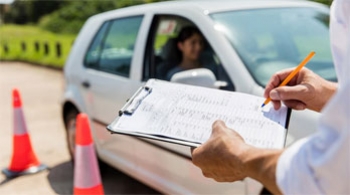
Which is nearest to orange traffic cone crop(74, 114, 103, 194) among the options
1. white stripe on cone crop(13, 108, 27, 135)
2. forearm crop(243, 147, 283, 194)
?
white stripe on cone crop(13, 108, 27, 135)

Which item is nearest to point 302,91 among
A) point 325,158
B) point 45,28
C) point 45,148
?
point 325,158

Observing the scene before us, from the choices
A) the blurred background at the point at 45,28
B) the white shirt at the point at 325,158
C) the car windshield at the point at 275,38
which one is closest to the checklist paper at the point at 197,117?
the white shirt at the point at 325,158

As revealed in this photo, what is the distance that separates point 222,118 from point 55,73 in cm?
1240

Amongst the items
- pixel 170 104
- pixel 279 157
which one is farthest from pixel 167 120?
pixel 279 157

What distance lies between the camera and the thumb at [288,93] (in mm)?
1528

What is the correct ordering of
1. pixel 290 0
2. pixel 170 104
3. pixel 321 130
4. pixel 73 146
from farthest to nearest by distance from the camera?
pixel 73 146 < pixel 290 0 < pixel 170 104 < pixel 321 130

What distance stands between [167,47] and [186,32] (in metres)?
0.34

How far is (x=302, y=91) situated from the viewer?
1.57m

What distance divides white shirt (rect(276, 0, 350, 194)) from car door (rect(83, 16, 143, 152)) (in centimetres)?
260

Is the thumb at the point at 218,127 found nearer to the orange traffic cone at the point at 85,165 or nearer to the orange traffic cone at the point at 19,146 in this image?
the orange traffic cone at the point at 85,165

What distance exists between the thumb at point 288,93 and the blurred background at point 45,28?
20.2 feet

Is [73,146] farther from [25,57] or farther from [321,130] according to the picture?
[25,57]

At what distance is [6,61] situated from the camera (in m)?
17.7

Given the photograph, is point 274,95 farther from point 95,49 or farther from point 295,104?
point 95,49
